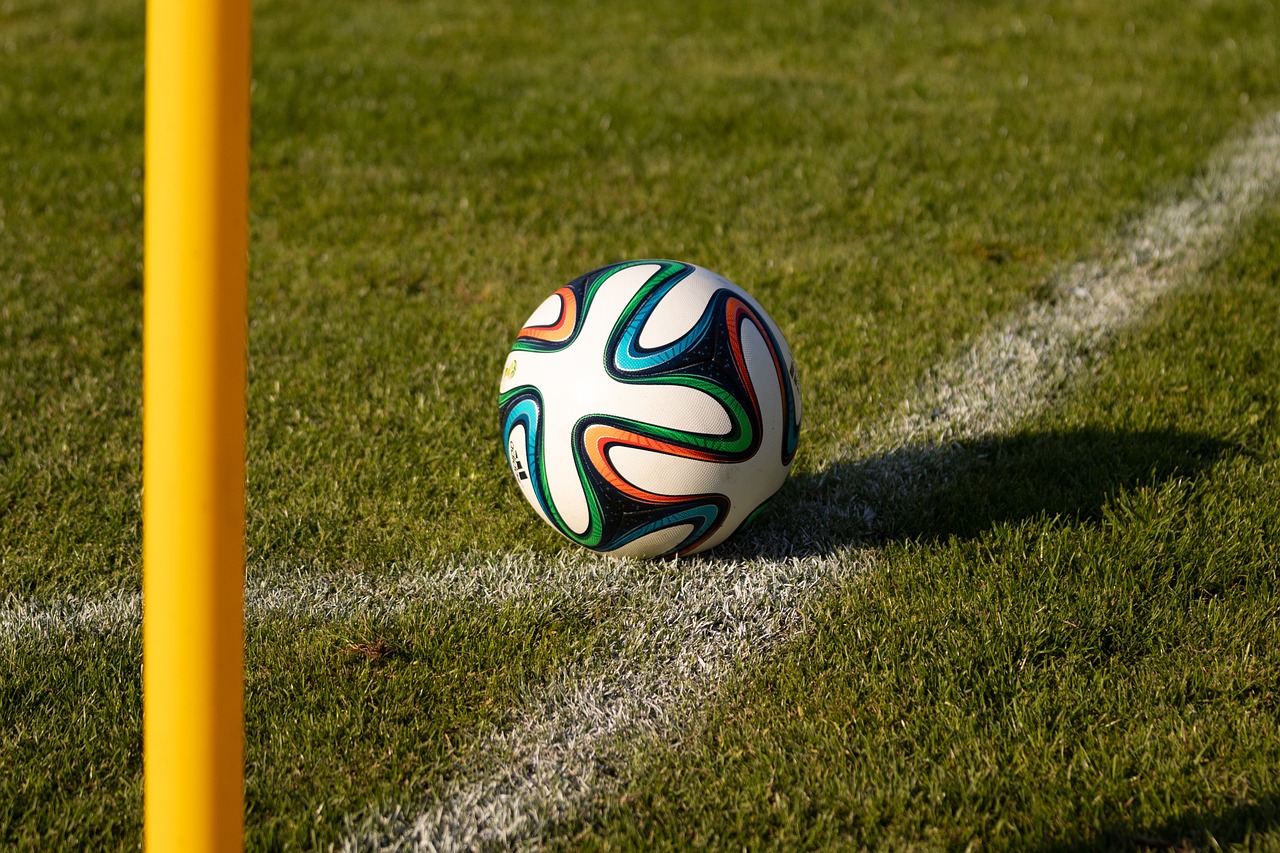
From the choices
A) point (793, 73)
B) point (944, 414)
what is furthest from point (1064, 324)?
point (793, 73)

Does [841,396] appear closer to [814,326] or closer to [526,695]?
[814,326]

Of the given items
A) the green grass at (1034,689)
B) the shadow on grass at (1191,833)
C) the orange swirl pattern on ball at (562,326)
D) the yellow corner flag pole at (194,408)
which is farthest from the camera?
the orange swirl pattern on ball at (562,326)

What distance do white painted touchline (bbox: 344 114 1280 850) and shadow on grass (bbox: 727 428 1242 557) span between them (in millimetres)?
76

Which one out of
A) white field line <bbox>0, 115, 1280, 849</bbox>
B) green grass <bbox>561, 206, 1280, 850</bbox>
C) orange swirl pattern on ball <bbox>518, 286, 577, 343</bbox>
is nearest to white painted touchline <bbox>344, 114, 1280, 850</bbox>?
white field line <bbox>0, 115, 1280, 849</bbox>

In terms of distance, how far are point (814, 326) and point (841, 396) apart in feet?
2.31

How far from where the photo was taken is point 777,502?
4.27 meters

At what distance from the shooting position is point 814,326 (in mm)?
5594

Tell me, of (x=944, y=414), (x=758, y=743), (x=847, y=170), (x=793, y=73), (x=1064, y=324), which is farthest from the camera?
(x=793, y=73)

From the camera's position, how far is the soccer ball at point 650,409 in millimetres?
3480

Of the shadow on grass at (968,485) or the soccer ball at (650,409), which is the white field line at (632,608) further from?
the soccer ball at (650,409)

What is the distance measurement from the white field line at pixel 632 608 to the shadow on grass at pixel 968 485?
0.03m

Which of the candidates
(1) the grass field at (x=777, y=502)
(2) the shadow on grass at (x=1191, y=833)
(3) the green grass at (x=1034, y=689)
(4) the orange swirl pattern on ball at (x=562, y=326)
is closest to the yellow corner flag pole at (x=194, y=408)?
(1) the grass field at (x=777, y=502)

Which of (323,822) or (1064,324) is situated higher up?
(1064,324)

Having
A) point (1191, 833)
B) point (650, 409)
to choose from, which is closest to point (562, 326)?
point (650, 409)
